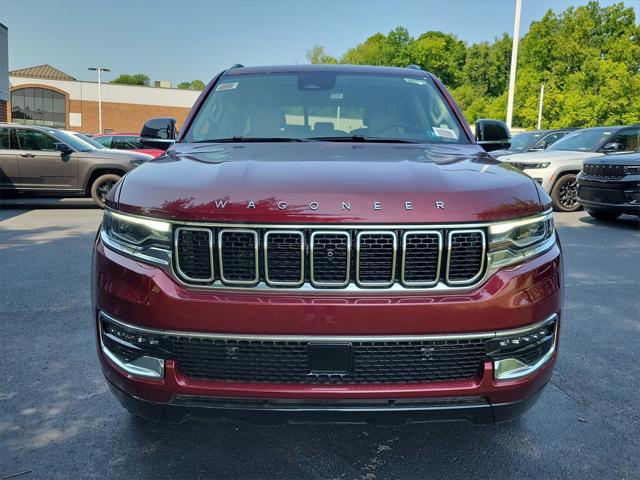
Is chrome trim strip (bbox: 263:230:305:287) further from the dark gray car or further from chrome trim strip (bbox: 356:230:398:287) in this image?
the dark gray car

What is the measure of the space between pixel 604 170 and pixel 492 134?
6857 mm

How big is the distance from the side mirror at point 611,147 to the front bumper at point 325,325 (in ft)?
35.8

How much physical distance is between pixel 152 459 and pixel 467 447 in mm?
1484

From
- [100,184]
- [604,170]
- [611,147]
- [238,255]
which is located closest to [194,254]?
[238,255]

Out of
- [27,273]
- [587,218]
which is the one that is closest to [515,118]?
[587,218]

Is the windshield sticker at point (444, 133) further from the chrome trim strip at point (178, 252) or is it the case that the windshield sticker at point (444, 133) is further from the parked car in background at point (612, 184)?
the parked car in background at point (612, 184)

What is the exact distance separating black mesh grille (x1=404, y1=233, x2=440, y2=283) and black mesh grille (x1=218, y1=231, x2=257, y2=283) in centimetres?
57

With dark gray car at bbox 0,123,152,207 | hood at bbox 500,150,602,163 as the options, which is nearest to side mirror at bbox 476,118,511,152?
hood at bbox 500,150,602,163

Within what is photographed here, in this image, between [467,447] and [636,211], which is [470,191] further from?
[636,211]

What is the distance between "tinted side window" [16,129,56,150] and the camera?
1157 cm

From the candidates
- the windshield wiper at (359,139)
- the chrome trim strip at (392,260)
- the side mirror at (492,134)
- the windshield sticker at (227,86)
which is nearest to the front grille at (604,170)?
the side mirror at (492,134)

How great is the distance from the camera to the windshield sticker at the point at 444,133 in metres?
3.39

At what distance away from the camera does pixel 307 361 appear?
209cm

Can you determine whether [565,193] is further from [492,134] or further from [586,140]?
[492,134]
